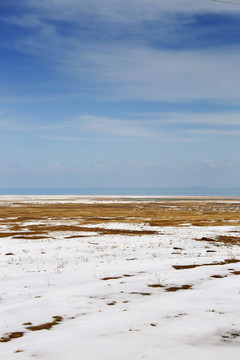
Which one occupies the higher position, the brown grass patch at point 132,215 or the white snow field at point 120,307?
the white snow field at point 120,307

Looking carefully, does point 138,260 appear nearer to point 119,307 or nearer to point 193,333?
point 119,307

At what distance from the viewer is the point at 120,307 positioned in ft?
35.9

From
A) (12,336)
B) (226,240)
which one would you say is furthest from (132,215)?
(12,336)

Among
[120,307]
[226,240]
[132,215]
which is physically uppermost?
[120,307]

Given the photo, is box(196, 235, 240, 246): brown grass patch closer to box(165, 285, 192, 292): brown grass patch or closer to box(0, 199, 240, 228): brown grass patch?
box(165, 285, 192, 292): brown grass patch

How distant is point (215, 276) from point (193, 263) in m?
3.79

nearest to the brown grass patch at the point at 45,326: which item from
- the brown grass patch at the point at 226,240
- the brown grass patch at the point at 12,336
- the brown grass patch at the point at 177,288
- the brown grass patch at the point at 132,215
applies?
the brown grass patch at the point at 12,336

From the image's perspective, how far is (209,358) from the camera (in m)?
6.93

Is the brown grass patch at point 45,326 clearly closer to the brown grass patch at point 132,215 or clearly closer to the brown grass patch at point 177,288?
the brown grass patch at point 177,288

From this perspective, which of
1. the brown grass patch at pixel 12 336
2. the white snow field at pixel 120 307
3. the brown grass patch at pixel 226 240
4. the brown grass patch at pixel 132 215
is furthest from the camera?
the brown grass patch at pixel 132 215

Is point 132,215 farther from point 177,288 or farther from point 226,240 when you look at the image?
point 177,288

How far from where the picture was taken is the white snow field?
299 inches

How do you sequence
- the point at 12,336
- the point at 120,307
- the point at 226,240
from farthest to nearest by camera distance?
the point at 226,240 < the point at 120,307 < the point at 12,336

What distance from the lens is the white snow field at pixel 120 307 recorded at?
758cm
